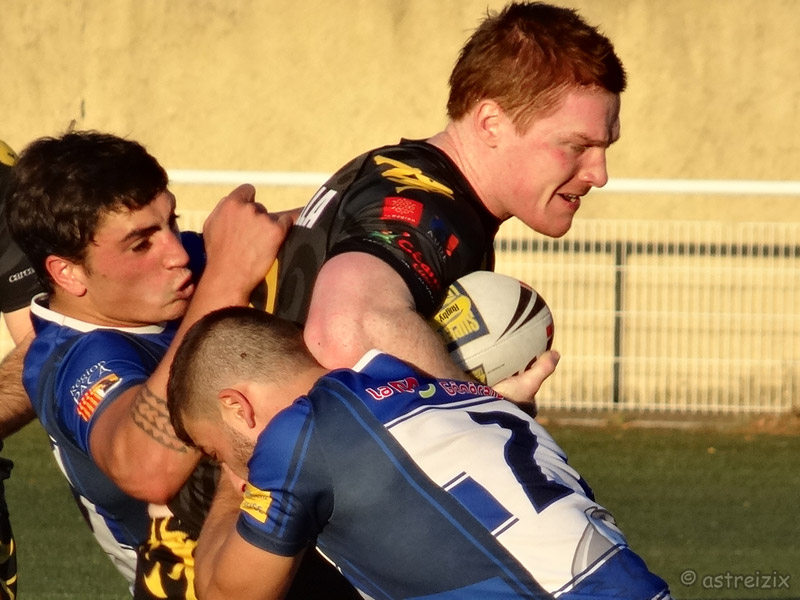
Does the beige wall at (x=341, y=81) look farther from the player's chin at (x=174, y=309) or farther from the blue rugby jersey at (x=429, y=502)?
A: the blue rugby jersey at (x=429, y=502)

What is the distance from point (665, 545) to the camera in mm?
7250

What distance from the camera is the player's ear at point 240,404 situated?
285 centimetres

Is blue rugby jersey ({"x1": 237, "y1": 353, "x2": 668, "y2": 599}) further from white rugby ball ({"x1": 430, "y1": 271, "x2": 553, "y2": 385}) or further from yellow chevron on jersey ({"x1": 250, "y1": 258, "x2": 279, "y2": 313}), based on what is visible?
yellow chevron on jersey ({"x1": 250, "y1": 258, "x2": 279, "y2": 313})

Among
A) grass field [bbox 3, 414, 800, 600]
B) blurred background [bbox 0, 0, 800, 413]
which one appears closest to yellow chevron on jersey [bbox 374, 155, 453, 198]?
grass field [bbox 3, 414, 800, 600]

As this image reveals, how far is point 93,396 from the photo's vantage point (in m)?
3.55

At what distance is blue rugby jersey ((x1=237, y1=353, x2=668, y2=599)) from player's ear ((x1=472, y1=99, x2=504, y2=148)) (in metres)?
0.90

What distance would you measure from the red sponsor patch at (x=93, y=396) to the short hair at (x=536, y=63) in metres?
1.18

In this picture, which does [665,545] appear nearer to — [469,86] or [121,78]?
[469,86]

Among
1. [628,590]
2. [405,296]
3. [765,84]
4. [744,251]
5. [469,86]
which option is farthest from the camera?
[765,84]

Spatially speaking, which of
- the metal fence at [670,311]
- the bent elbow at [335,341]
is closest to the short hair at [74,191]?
the bent elbow at [335,341]

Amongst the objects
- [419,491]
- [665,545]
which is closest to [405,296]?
[419,491]

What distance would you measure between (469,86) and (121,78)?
8.96 meters

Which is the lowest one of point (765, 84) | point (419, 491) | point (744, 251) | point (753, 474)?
point (753, 474)

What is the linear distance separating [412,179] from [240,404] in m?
0.71
